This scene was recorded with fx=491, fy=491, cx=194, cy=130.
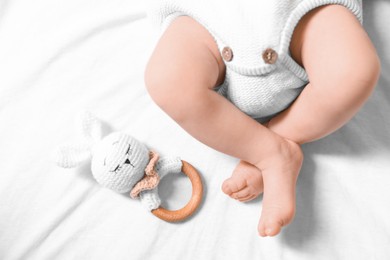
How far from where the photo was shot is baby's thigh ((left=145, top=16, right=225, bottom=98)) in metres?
0.81

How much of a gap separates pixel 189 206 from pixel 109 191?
16 cm

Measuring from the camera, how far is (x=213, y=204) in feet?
3.12

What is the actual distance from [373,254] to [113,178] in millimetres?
492

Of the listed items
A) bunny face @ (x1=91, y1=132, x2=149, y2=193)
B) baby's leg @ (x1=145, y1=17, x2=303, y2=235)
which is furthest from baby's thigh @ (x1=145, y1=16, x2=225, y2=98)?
bunny face @ (x1=91, y1=132, x2=149, y2=193)

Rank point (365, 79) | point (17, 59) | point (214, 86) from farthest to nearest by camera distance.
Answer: point (17, 59), point (214, 86), point (365, 79)

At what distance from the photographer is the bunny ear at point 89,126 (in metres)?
0.95

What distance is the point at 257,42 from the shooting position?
0.81m

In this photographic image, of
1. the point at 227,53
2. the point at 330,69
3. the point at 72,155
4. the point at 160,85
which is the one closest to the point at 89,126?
the point at 72,155

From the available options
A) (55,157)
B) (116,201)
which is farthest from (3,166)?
(116,201)

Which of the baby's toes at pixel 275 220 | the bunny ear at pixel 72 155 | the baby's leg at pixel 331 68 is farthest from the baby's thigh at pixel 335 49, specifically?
the bunny ear at pixel 72 155

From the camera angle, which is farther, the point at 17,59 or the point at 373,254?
the point at 17,59

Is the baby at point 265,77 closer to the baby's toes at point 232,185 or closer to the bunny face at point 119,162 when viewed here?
the baby's toes at point 232,185

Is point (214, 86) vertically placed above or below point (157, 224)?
above

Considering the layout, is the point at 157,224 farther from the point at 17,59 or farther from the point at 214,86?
the point at 17,59
